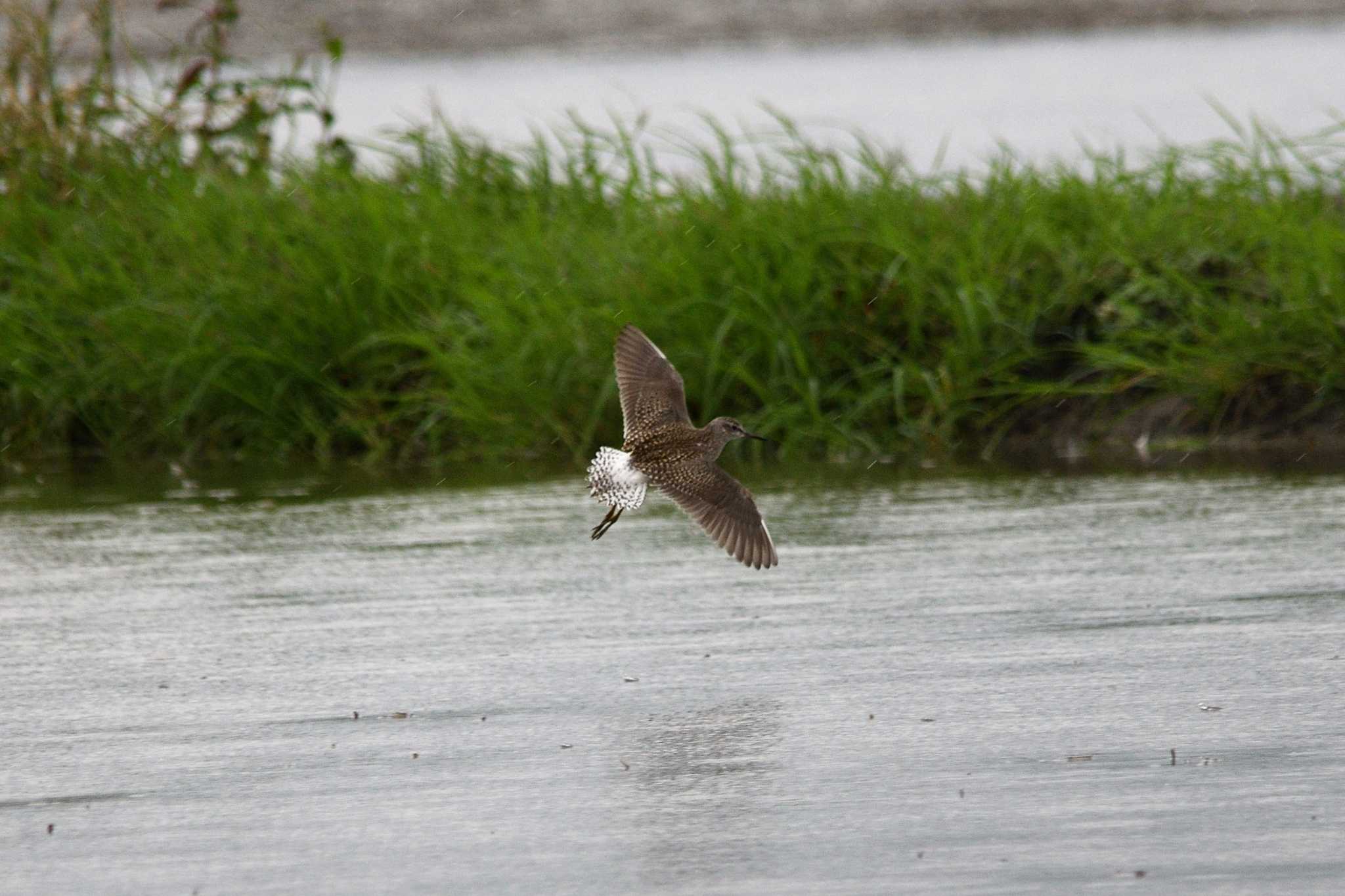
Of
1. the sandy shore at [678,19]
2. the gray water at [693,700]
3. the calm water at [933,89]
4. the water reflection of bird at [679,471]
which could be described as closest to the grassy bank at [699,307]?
the calm water at [933,89]

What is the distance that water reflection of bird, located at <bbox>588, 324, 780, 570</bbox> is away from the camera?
6129 mm

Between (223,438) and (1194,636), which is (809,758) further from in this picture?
(223,438)

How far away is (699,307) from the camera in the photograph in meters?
9.64

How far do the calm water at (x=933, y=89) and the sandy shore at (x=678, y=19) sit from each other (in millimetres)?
688

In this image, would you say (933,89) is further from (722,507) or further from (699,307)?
(722,507)

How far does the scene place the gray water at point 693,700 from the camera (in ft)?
12.7

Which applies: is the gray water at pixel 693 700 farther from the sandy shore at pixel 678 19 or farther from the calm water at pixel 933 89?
the sandy shore at pixel 678 19

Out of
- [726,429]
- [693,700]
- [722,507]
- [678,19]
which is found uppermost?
[726,429]

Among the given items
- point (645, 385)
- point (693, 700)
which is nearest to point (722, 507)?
point (645, 385)

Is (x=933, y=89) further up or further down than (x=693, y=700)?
further down

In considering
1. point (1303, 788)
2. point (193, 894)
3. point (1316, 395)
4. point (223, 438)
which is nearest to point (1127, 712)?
point (1303, 788)

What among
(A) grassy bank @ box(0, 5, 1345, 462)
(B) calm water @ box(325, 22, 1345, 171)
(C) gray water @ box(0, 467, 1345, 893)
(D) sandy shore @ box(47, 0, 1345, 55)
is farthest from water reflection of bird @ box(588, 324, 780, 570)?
(D) sandy shore @ box(47, 0, 1345, 55)

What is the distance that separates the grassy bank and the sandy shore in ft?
102

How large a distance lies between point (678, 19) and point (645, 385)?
1551 inches
